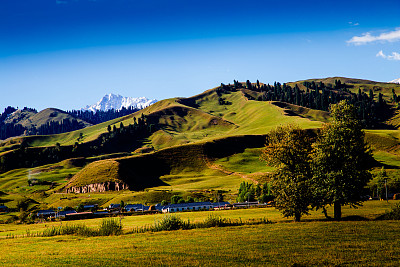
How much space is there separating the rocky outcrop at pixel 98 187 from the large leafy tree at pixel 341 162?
5654 inches

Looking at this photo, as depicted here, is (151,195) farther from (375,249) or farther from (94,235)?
(375,249)

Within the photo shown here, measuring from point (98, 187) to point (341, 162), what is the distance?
156336 mm

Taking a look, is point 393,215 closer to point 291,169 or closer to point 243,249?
point 291,169

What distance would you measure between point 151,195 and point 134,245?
112 meters

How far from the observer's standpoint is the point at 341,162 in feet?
180

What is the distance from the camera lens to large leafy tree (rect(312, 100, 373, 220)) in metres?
52.8

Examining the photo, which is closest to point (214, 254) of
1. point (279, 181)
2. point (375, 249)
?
point (375, 249)

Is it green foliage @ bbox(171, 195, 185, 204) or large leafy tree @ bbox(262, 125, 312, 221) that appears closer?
large leafy tree @ bbox(262, 125, 312, 221)

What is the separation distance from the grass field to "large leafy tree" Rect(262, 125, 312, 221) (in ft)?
21.6

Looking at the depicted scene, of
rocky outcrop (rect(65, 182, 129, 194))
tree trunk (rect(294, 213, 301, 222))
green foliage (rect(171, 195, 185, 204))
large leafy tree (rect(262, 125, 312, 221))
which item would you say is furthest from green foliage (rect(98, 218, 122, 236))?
rocky outcrop (rect(65, 182, 129, 194))

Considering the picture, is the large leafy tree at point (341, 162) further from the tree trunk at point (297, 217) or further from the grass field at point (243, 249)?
the grass field at point (243, 249)

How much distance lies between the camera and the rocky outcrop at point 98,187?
605 feet

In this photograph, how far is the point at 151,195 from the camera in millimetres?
150250

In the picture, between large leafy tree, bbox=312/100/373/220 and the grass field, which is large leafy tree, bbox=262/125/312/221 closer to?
large leafy tree, bbox=312/100/373/220
